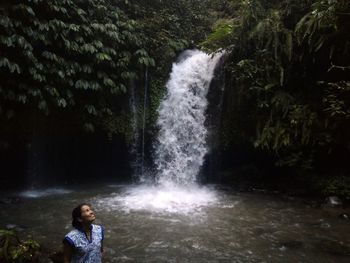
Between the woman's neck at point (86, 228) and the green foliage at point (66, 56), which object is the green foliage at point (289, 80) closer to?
the green foliage at point (66, 56)

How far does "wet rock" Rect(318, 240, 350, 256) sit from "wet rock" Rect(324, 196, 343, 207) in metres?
2.49

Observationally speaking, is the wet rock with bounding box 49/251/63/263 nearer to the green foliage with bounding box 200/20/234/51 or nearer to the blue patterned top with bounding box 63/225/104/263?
the blue patterned top with bounding box 63/225/104/263

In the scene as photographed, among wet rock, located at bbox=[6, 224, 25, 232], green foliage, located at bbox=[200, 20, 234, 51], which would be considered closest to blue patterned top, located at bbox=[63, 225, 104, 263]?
wet rock, located at bbox=[6, 224, 25, 232]

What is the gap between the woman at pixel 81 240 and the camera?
3.53 meters

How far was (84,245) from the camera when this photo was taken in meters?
3.58

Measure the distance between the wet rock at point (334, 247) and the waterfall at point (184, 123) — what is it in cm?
501

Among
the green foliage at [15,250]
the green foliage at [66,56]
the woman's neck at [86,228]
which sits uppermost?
the green foliage at [66,56]

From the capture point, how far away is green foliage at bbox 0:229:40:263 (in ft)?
17.0

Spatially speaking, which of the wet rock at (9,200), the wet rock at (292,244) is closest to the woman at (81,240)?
the wet rock at (292,244)

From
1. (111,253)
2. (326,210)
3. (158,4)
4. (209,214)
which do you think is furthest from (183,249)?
(158,4)

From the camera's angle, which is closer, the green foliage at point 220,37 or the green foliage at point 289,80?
the green foliage at point 289,80

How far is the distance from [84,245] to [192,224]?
4.26 meters

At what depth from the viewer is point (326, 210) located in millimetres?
8742

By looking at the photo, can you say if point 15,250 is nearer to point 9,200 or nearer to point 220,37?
point 9,200
